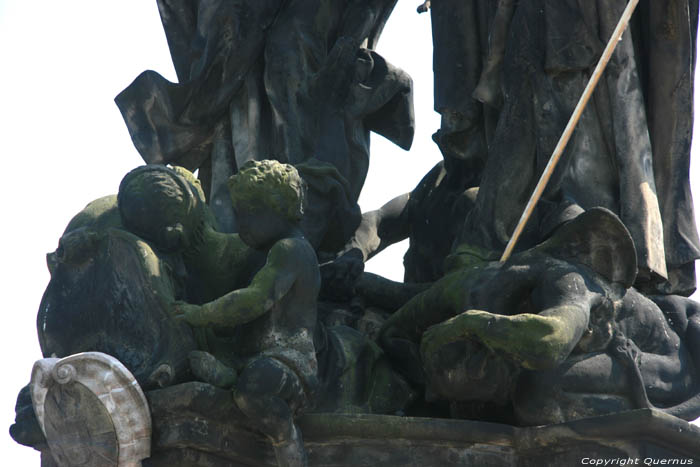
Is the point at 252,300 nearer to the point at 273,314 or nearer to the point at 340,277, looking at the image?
the point at 273,314

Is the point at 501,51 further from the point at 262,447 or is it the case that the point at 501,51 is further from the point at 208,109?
the point at 262,447

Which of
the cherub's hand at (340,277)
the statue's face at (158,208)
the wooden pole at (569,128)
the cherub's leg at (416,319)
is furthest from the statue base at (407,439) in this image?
the cherub's hand at (340,277)

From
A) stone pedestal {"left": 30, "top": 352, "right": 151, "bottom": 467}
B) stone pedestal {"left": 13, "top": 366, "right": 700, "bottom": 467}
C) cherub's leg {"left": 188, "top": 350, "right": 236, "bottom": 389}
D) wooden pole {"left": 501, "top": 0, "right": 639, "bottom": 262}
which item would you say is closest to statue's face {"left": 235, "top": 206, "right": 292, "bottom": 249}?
cherub's leg {"left": 188, "top": 350, "right": 236, "bottom": 389}

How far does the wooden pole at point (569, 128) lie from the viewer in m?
8.73

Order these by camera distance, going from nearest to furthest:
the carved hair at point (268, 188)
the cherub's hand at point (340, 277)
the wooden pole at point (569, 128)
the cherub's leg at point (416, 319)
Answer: the carved hair at point (268, 188) < the cherub's leg at point (416, 319) < the wooden pole at point (569, 128) < the cherub's hand at point (340, 277)

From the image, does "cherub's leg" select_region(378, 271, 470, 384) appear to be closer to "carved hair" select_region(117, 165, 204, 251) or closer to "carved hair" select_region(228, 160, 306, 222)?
"carved hair" select_region(228, 160, 306, 222)

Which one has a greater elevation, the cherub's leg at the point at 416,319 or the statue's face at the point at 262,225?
the statue's face at the point at 262,225

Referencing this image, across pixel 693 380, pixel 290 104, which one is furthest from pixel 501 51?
pixel 693 380

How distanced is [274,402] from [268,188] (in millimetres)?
899

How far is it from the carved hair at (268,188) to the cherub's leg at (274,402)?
0.68m

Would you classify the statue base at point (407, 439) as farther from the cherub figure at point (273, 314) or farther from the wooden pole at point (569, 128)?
the wooden pole at point (569, 128)

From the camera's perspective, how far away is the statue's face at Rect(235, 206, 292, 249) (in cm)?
827

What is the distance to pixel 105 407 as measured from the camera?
7883mm

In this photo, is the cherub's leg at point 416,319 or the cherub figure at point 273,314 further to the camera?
the cherub's leg at point 416,319
